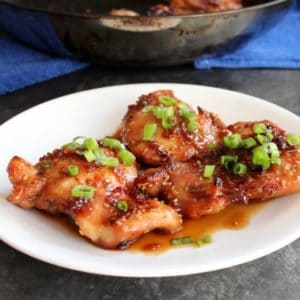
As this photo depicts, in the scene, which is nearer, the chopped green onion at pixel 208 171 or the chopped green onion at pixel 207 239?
the chopped green onion at pixel 207 239

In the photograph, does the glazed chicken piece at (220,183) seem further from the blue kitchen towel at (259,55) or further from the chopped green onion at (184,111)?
the blue kitchen towel at (259,55)

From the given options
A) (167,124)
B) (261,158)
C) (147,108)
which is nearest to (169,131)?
(167,124)

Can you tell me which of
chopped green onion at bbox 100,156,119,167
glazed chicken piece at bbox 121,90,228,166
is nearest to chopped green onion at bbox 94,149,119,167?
chopped green onion at bbox 100,156,119,167

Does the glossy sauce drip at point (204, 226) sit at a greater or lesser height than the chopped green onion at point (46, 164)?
lesser

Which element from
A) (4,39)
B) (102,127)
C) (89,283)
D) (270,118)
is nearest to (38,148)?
(102,127)

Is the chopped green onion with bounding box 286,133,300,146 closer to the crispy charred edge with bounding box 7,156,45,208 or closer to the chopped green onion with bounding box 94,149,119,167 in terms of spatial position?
the chopped green onion with bounding box 94,149,119,167

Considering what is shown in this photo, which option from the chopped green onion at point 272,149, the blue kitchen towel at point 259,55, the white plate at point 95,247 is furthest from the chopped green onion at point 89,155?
the blue kitchen towel at point 259,55

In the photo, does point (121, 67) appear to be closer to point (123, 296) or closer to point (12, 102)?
point (12, 102)
